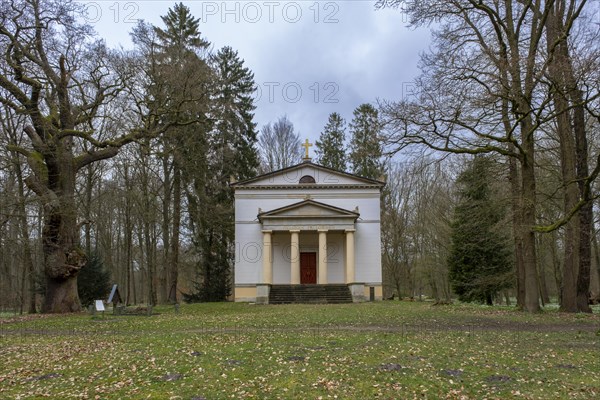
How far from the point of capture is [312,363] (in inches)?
352

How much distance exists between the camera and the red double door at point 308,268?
37375 millimetres

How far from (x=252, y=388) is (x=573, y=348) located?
23.4ft

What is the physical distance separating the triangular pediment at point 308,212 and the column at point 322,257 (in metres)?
1.28

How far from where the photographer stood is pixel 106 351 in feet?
35.2

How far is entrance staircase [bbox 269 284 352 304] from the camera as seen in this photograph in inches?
1264

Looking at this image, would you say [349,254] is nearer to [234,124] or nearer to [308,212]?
[308,212]

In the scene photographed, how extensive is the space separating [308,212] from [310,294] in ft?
18.9

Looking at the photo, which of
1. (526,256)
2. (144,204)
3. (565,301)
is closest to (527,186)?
(526,256)

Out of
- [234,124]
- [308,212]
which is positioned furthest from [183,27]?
[308,212]

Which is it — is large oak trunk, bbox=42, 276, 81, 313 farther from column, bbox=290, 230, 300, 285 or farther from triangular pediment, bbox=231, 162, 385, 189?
triangular pediment, bbox=231, 162, 385, 189

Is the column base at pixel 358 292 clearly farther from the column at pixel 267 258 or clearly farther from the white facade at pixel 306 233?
the column at pixel 267 258

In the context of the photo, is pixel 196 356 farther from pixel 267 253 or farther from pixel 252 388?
pixel 267 253

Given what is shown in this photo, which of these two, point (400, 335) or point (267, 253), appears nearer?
point (400, 335)

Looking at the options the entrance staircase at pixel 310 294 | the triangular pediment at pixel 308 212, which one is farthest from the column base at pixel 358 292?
the triangular pediment at pixel 308 212
